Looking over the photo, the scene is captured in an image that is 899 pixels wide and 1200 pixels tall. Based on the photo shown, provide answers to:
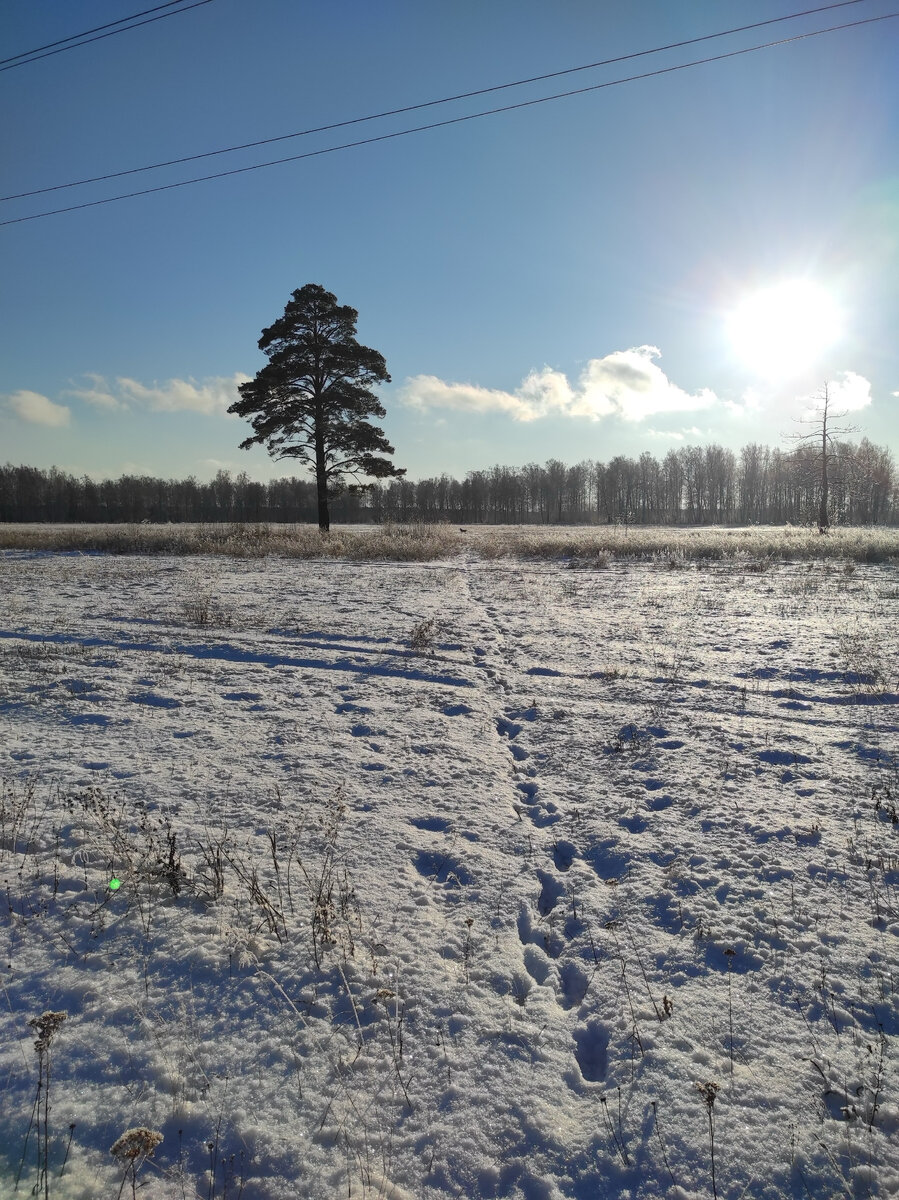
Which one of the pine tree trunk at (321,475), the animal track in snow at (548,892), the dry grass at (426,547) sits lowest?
the animal track in snow at (548,892)

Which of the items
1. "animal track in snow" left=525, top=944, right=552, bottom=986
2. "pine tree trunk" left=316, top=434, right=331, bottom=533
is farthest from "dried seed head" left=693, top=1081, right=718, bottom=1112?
"pine tree trunk" left=316, top=434, right=331, bottom=533

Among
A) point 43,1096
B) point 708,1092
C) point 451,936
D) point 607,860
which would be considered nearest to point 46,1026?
point 43,1096

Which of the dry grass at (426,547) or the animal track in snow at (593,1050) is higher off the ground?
the dry grass at (426,547)

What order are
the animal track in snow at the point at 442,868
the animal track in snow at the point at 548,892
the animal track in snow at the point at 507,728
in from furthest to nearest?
the animal track in snow at the point at 507,728 → the animal track in snow at the point at 442,868 → the animal track in snow at the point at 548,892

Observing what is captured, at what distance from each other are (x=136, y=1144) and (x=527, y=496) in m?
105

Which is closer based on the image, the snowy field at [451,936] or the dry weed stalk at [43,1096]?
the dry weed stalk at [43,1096]

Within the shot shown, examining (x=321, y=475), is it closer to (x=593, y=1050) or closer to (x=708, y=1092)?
(x=593, y=1050)

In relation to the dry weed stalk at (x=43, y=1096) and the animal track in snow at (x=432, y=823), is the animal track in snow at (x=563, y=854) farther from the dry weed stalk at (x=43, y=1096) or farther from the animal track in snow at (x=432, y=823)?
the dry weed stalk at (x=43, y=1096)

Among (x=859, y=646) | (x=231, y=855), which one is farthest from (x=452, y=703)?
(x=859, y=646)

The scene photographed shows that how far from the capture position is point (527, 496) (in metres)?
104

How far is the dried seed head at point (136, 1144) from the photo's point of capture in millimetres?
1867

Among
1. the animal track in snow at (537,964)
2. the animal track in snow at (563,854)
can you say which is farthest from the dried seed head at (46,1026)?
the animal track in snow at (563,854)

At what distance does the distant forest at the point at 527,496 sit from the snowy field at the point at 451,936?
6781cm

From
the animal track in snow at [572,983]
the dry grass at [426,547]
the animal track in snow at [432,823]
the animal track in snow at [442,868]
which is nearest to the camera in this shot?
the animal track in snow at [572,983]
